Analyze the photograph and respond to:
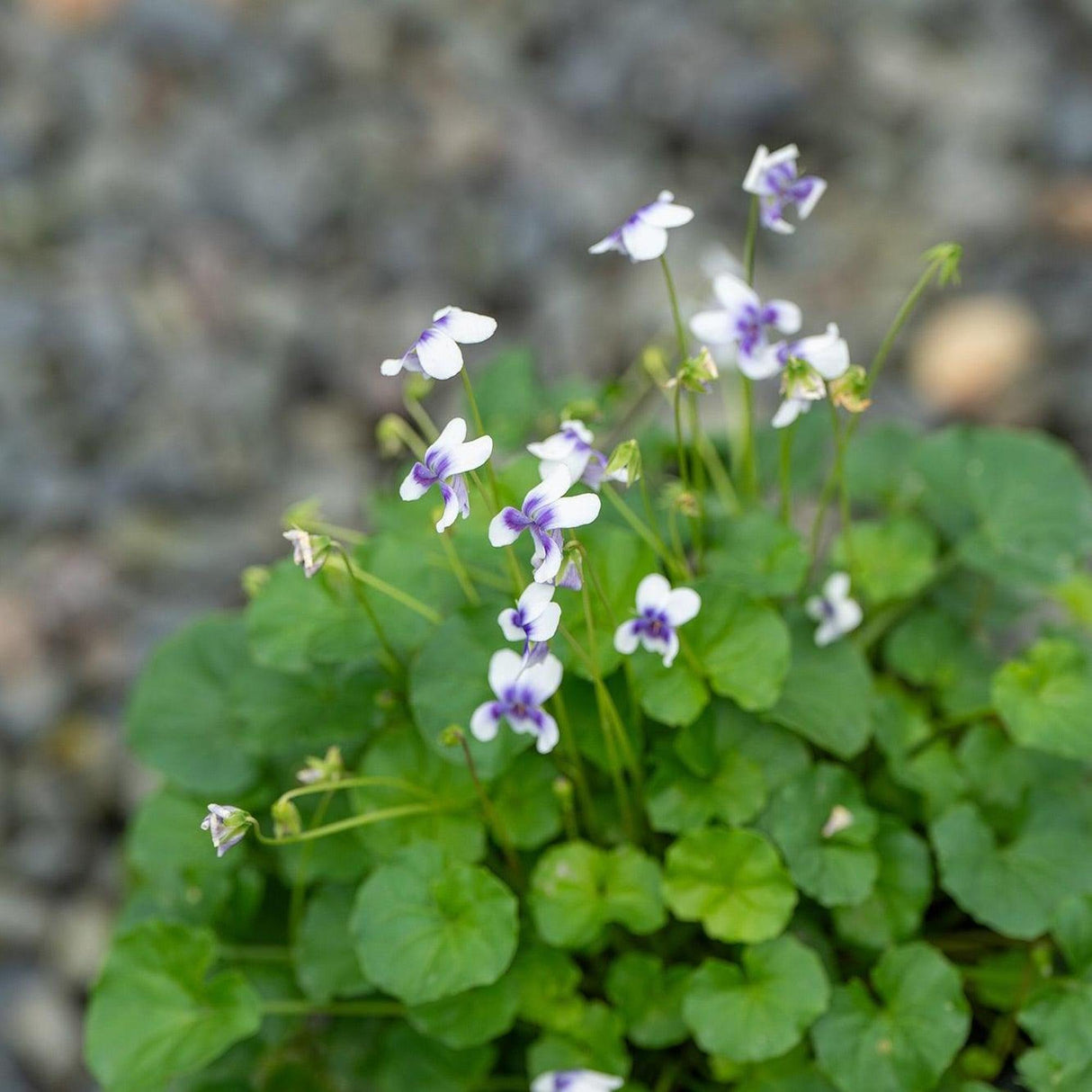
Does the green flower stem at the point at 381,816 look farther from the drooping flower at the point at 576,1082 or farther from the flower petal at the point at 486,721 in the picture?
the drooping flower at the point at 576,1082

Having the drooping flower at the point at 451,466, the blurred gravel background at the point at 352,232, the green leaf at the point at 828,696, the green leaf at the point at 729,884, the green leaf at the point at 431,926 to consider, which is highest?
the drooping flower at the point at 451,466

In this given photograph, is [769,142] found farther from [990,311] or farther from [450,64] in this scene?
[450,64]

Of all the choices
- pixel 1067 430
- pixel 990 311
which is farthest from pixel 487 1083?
pixel 990 311

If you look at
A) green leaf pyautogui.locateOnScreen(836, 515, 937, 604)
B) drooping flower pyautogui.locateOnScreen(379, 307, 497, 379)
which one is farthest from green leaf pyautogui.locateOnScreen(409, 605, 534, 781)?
green leaf pyautogui.locateOnScreen(836, 515, 937, 604)

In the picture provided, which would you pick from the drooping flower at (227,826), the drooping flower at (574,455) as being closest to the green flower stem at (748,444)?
the drooping flower at (574,455)

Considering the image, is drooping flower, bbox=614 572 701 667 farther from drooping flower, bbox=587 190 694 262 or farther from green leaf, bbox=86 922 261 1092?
green leaf, bbox=86 922 261 1092
